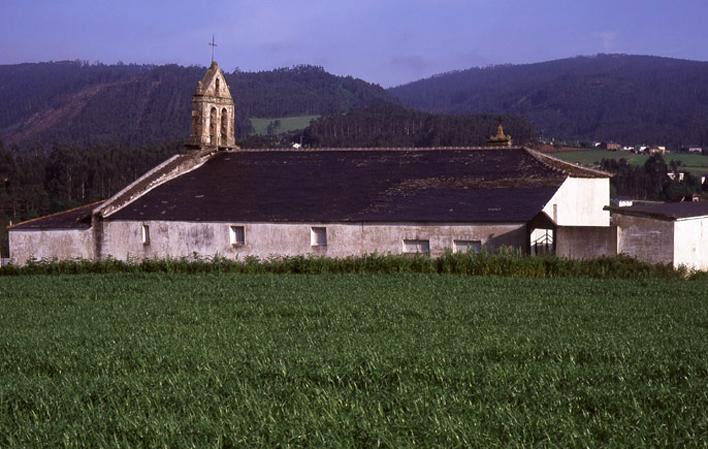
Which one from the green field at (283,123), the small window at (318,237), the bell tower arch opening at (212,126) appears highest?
the green field at (283,123)

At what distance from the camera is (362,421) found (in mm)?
8375

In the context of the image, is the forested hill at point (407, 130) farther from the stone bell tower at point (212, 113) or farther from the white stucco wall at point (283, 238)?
the white stucco wall at point (283, 238)

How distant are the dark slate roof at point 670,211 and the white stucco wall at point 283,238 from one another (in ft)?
13.8

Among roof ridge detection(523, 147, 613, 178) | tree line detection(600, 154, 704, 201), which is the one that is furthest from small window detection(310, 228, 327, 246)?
tree line detection(600, 154, 704, 201)

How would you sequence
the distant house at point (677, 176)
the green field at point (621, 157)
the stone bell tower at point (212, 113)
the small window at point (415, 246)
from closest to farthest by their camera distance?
1. the small window at point (415, 246)
2. the stone bell tower at point (212, 113)
3. the distant house at point (677, 176)
4. the green field at point (621, 157)

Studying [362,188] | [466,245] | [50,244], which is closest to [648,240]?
[466,245]

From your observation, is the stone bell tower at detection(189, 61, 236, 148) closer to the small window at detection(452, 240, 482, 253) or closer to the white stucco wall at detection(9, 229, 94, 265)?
the white stucco wall at detection(9, 229, 94, 265)

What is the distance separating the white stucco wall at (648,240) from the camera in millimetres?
29797

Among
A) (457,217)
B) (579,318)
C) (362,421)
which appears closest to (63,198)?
(457,217)

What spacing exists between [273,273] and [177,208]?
822 cm

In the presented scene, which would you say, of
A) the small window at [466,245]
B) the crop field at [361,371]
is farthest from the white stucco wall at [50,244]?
the crop field at [361,371]

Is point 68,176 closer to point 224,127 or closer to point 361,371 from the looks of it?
point 224,127

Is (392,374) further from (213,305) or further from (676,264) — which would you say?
(676,264)

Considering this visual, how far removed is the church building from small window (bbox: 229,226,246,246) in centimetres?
5
